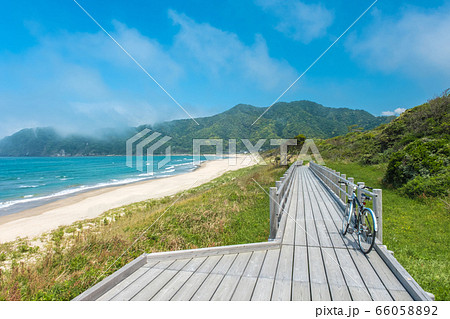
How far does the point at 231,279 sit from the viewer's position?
280 cm

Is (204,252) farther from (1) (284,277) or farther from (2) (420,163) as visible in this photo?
(2) (420,163)

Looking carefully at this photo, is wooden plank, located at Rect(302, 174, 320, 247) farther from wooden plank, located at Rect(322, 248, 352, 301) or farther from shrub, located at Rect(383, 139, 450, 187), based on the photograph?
shrub, located at Rect(383, 139, 450, 187)

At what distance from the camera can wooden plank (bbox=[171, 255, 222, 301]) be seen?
8.14 ft

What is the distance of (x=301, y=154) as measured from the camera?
122 feet

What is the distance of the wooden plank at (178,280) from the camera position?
8.17 ft

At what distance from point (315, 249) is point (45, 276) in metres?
5.10

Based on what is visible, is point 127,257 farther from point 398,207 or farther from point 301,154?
point 301,154

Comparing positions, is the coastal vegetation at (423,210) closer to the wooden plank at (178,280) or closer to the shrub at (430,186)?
the shrub at (430,186)

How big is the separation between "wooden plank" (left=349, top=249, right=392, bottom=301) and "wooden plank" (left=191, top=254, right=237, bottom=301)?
1.79m

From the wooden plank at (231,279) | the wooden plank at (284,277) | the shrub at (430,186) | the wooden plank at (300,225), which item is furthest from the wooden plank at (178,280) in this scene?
the shrub at (430,186)

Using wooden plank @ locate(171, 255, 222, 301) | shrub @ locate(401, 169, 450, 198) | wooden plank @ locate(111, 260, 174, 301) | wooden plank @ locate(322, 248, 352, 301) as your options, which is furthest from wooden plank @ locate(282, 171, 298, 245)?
shrub @ locate(401, 169, 450, 198)

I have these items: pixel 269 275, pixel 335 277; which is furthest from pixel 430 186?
pixel 269 275
